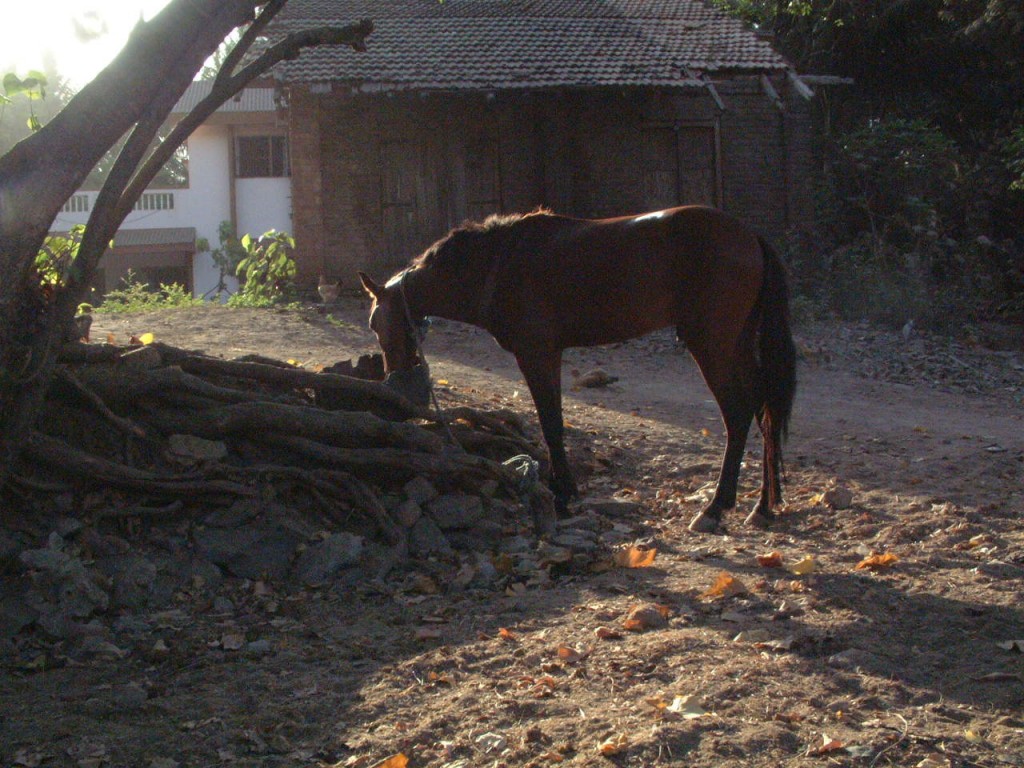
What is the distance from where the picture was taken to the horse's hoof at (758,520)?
6250mm

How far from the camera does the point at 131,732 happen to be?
358 cm

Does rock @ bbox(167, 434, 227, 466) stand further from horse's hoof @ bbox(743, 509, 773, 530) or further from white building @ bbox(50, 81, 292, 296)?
white building @ bbox(50, 81, 292, 296)

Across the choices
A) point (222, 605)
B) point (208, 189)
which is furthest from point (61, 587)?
point (208, 189)

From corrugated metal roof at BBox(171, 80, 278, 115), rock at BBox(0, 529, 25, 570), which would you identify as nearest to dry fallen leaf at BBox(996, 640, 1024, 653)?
rock at BBox(0, 529, 25, 570)

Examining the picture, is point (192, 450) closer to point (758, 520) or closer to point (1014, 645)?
point (758, 520)

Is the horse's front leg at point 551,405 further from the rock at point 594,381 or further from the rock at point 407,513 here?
the rock at point 594,381

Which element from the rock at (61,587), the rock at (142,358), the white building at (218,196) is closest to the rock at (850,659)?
the rock at (61,587)

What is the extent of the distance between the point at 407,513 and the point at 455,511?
0.90ft

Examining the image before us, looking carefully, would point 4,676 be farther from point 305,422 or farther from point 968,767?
point 968,767

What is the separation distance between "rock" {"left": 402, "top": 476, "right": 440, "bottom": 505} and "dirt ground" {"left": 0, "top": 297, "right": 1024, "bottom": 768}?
0.50m

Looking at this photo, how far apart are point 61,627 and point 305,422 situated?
1770mm

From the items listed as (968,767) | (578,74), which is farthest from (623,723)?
(578,74)

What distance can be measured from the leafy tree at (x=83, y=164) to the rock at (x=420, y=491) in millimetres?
1977

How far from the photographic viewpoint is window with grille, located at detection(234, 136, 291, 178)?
1031 inches
